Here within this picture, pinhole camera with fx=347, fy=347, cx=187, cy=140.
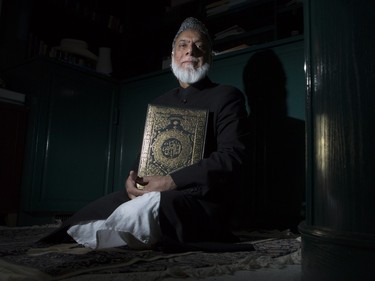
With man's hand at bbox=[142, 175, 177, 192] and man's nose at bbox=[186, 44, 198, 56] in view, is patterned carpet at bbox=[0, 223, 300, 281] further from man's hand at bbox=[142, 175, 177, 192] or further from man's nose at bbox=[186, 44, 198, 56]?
man's nose at bbox=[186, 44, 198, 56]

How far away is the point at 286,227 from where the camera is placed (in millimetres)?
1645

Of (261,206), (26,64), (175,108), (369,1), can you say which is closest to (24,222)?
(26,64)

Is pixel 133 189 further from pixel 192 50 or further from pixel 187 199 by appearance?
pixel 192 50

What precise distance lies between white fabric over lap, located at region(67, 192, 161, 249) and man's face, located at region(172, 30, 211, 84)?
0.67 meters

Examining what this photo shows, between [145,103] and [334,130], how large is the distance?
176cm

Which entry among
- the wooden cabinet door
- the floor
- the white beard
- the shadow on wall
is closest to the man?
the white beard

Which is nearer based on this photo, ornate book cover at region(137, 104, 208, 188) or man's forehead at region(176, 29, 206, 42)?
ornate book cover at region(137, 104, 208, 188)

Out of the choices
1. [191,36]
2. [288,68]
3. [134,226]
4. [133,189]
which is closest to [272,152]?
[288,68]

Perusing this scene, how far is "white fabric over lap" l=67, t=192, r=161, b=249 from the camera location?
997mm

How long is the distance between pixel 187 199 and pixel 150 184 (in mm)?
163

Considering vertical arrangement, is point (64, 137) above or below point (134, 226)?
above

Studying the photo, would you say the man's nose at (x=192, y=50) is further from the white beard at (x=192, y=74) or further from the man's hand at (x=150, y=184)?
the man's hand at (x=150, y=184)

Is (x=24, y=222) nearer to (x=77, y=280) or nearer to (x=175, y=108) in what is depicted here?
(x=175, y=108)

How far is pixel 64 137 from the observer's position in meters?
2.09
